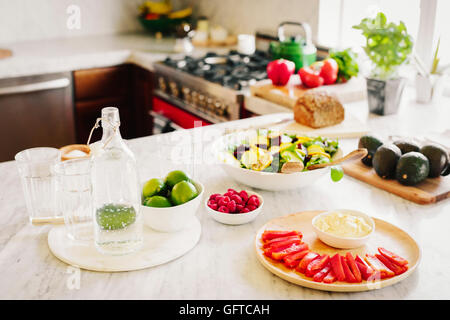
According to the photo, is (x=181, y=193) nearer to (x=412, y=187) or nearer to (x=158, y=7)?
(x=412, y=187)

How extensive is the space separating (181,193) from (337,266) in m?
0.37

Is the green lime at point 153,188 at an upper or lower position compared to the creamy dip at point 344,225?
upper

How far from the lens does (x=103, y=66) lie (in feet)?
10.4

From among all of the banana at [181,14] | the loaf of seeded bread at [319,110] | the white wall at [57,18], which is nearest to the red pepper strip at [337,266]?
the loaf of seeded bread at [319,110]

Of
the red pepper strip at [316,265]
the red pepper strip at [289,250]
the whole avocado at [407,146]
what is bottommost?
the red pepper strip at [316,265]

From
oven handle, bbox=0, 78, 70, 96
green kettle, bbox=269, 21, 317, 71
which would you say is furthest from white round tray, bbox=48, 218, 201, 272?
oven handle, bbox=0, 78, 70, 96

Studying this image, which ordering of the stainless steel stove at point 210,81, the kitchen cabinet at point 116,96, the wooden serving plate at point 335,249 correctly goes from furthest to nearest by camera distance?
the kitchen cabinet at point 116,96
the stainless steel stove at point 210,81
the wooden serving plate at point 335,249

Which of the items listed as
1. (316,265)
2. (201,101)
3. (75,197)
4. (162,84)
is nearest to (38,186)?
(75,197)

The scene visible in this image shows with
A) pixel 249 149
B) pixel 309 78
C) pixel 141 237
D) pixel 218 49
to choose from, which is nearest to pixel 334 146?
pixel 249 149

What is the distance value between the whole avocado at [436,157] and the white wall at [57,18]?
2919 millimetres

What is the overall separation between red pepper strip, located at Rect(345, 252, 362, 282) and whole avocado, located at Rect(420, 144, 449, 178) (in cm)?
53

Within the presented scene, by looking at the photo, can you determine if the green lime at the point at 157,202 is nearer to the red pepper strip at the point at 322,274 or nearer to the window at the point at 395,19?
the red pepper strip at the point at 322,274

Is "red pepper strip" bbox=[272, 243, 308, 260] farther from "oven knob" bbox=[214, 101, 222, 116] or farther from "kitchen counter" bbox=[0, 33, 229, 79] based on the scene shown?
"kitchen counter" bbox=[0, 33, 229, 79]

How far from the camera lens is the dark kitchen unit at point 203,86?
8.14 ft
